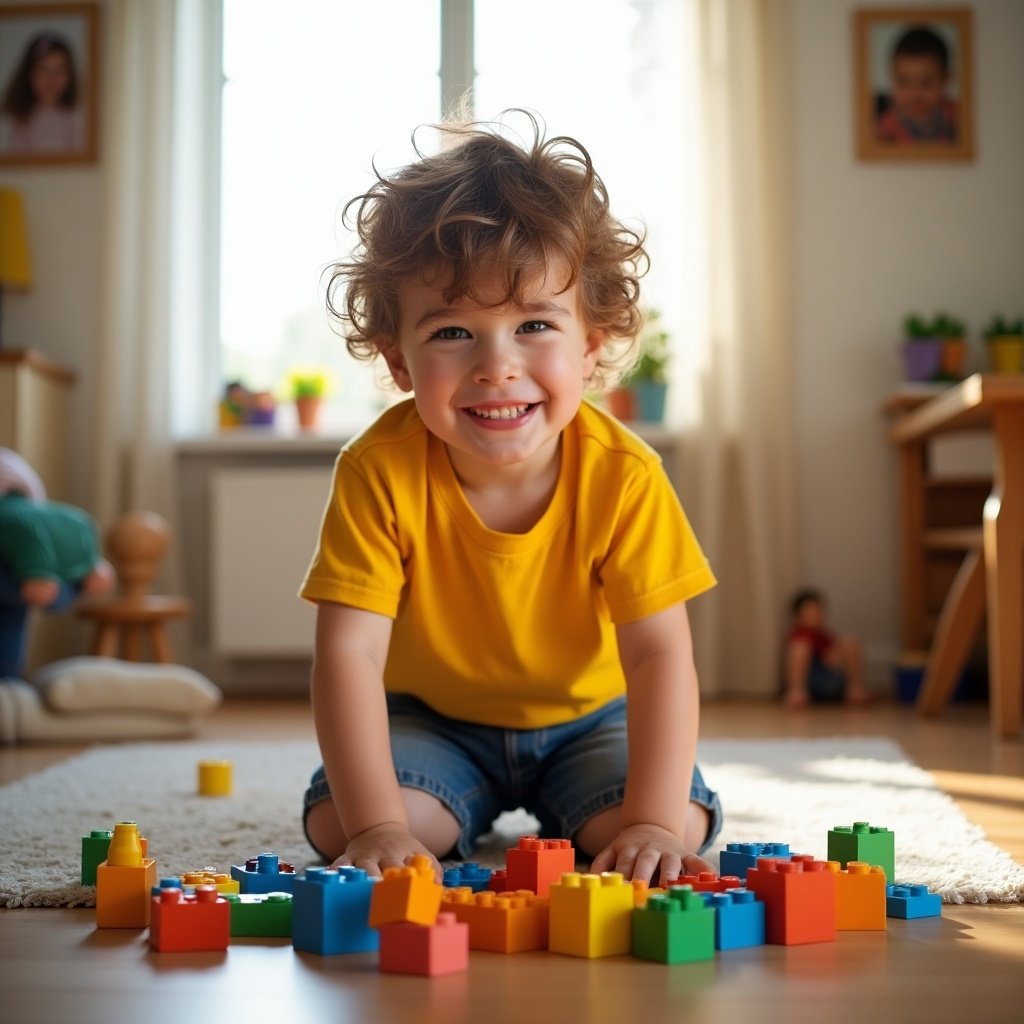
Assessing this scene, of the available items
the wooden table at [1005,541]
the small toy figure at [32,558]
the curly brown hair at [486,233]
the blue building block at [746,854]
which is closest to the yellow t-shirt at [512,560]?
the curly brown hair at [486,233]

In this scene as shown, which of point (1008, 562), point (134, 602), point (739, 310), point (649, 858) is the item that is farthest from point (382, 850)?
point (739, 310)

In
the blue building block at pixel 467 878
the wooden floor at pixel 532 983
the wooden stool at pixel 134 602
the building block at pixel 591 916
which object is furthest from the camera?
the wooden stool at pixel 134 602

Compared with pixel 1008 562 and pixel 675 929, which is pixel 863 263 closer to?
pixel 1008 562

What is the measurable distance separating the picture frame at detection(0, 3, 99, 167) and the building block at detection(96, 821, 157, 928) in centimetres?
288

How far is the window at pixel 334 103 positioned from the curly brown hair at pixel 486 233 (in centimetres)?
232

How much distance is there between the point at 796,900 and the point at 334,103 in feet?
10.4

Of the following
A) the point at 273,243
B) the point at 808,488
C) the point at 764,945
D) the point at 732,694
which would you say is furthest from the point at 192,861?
the point at 273,243

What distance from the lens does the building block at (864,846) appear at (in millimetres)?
1029

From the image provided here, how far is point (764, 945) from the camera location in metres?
0.86

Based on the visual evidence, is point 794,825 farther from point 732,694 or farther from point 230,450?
point 230,450

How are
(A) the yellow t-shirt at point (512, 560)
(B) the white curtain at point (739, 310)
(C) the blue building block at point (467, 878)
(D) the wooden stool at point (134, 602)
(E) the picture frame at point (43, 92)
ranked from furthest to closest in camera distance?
(E) the picture frame at point (43, 92), (B) the white curtain at point (739, 310), (D) the wooden stool at point (134, 602), (A) the yellow t-shirt at point (512, 560), (C) the blue building block at point (467, 878)

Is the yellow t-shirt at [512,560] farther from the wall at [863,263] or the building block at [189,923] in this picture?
the wall at [863,263]

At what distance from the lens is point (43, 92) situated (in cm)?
348

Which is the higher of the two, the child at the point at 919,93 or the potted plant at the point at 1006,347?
the child at the point at 919,93
